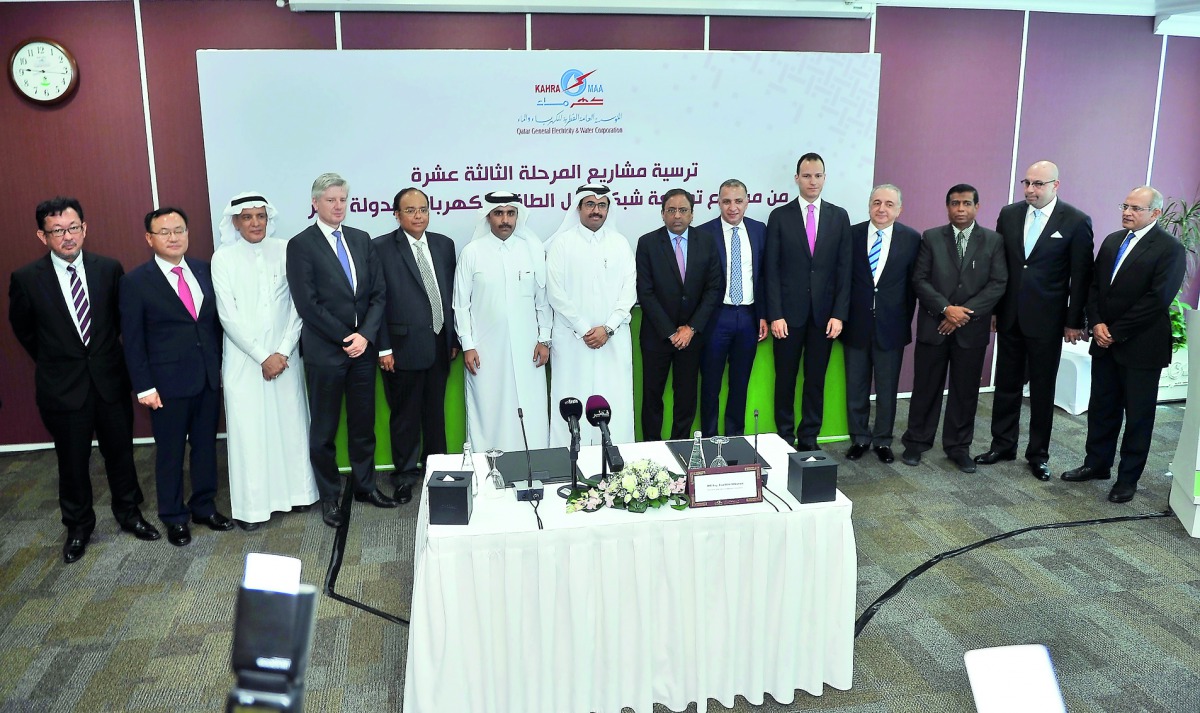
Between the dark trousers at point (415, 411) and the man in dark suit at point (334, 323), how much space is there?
21 centimetres

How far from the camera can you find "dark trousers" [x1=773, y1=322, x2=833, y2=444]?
5.09 metres

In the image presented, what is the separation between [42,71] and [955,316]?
557 cm

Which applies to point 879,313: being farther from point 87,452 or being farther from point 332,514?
point 87,452

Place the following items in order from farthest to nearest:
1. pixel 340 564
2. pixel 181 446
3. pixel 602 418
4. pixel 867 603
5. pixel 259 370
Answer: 1. pixel 259 370
2. pixel 181 446
3. pixel 340 564
4. pixel 867 603
5. pixel 602 418

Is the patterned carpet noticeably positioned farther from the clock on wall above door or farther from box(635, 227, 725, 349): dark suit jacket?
the clock on wall above door

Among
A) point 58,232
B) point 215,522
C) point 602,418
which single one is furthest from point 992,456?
point 58,232

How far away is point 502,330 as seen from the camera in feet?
15.5

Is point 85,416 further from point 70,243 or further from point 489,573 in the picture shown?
point 489,573

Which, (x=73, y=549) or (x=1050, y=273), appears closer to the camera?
(x=73, y=549)

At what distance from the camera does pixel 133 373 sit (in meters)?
3.81

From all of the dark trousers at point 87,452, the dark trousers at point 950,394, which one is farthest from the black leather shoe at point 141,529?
the dark trousers at point 950,394

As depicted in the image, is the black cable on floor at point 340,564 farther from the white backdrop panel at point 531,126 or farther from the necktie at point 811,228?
the necktie at point 811,228

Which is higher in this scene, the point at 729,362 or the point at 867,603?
the point at 729,362

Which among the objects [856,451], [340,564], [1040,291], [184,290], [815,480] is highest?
[184,290]
